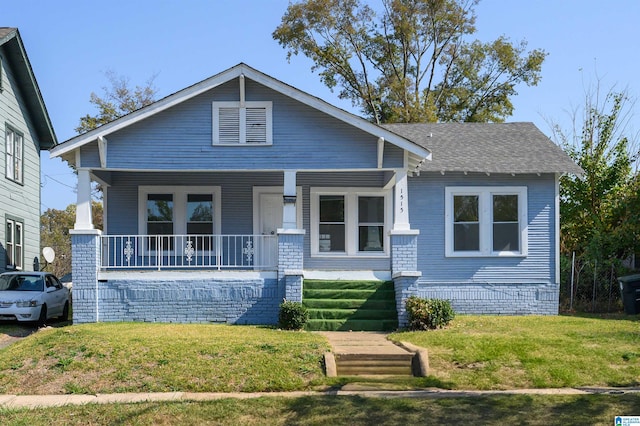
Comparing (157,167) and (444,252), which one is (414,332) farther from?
(157,167)

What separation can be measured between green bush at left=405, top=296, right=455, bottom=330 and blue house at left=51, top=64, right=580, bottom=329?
75cm

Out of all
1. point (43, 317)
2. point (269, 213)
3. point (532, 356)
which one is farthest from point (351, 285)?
point (43, 317)

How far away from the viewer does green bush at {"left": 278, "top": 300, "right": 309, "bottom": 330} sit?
17.0 m

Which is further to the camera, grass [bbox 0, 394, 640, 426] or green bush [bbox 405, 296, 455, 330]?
green bush [bbox 405, 296, 455, 330]


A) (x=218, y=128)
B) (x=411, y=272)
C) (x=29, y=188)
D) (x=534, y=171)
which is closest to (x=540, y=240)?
(x=534, y=171)

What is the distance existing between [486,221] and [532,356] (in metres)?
7.62

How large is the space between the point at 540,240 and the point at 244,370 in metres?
10.5

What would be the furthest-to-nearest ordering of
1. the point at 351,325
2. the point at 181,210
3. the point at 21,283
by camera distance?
the point at 181,210, the point at 21,283, the point at 351,325

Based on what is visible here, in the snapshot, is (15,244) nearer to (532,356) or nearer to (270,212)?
(270,212)

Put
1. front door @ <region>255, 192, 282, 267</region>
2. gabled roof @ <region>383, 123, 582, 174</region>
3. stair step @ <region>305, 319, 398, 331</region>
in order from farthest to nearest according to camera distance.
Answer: front door @ <region>255, 192, 282, 267</region> < gabled roof @ <region>383, 123, 582, 174</region> < stair step @ <region>305, 319, 398, 331</region>

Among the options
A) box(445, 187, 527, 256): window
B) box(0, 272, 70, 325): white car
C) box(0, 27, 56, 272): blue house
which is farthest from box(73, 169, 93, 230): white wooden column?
box(445, 187, 527, 256): window

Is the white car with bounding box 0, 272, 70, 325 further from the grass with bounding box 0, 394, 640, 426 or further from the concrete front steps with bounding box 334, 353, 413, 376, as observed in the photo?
the concrete front steps with bounding box 334, 353, 413, 376

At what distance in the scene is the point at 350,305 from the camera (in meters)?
18.2

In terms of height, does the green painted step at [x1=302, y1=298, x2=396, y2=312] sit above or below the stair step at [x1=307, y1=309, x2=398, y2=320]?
above
